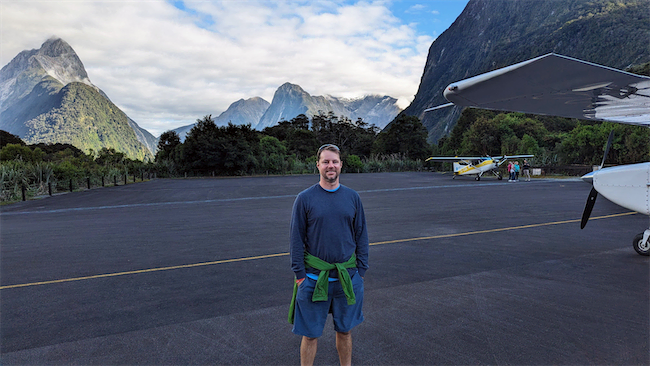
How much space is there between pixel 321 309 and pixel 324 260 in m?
0.31

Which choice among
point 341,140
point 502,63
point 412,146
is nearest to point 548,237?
point 412,146

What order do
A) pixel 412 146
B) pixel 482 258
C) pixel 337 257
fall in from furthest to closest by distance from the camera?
pixel 412 146, pixel 482 258, pixel 337 257

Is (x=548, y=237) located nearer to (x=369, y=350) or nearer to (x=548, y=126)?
(x=369, y=350)

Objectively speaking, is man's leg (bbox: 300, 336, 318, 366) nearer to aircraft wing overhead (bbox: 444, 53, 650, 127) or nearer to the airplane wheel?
aircraft wing overhead (bbox: 444, 53, 650, 127)

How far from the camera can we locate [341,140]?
79.0m

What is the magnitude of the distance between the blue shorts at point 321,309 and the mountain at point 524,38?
273 feet

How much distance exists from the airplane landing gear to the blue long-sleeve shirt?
19.5 feet

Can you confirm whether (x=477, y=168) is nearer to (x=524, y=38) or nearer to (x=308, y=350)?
(x=308, y=350)

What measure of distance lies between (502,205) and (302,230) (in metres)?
11.8

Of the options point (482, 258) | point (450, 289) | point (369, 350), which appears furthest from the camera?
point (482, 258)

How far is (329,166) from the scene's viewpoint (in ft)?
7.29

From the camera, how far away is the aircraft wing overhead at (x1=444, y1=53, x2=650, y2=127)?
2557mm

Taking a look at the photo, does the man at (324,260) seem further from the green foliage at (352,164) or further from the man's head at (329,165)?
the green foliage at (352,164)

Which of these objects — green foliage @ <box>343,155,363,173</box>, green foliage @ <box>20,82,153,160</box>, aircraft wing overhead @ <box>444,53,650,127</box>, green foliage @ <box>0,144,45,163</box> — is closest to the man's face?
aircraft wing overhead @ <box>444,53,650,127</box>
